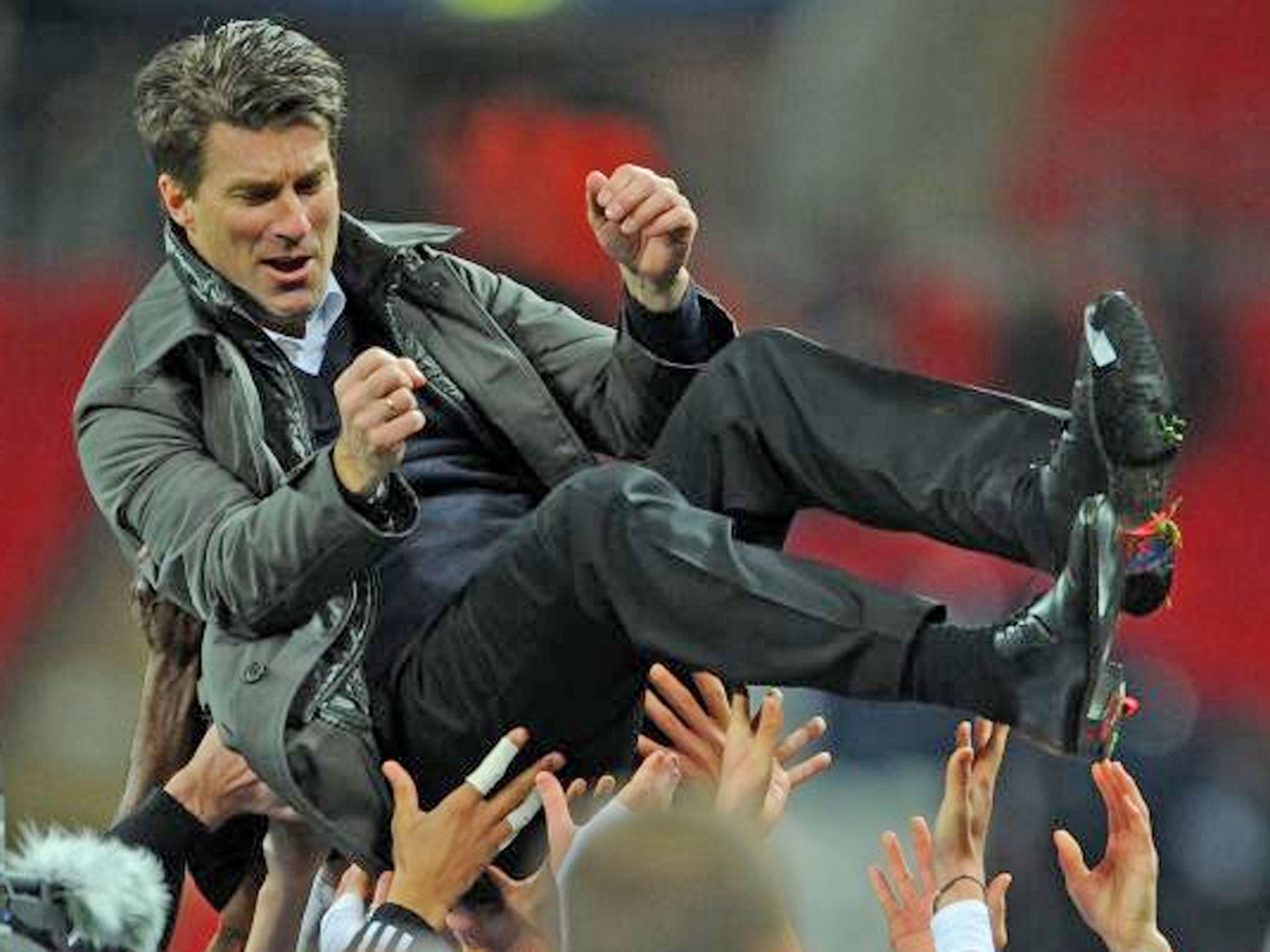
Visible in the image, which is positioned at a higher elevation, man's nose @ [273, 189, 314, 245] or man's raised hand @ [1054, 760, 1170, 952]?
man's nose @ [273, 189, 314, 245]

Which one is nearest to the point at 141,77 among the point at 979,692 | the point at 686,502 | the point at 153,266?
the point at 686,502

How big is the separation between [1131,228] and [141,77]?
2127 millimetres

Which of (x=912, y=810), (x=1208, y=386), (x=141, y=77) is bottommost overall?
(x=912, y=810)

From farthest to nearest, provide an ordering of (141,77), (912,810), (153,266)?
(153,266) → (912,810) → (141,77)

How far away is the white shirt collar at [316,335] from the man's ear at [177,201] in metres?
0.14

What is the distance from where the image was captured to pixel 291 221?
2.77 meters

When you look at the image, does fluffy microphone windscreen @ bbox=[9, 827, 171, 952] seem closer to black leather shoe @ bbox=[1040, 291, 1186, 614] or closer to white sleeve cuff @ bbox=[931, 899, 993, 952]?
white sleeve cuff @ bbox=[931, 899, 993, 952]

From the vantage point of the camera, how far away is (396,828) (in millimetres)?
2631

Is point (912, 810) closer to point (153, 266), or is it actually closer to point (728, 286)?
Result: point (728, 286)

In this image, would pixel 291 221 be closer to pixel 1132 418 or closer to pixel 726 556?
pixel 726 556

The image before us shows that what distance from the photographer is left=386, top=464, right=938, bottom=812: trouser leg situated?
2357 millimetres

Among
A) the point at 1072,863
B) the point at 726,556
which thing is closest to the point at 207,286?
the point at 726,556

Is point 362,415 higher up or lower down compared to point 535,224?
higher up

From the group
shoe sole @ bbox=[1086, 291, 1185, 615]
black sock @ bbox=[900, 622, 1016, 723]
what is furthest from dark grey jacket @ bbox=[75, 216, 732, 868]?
shoe sole @ bbox=[1086, 291, 1185, 615]
